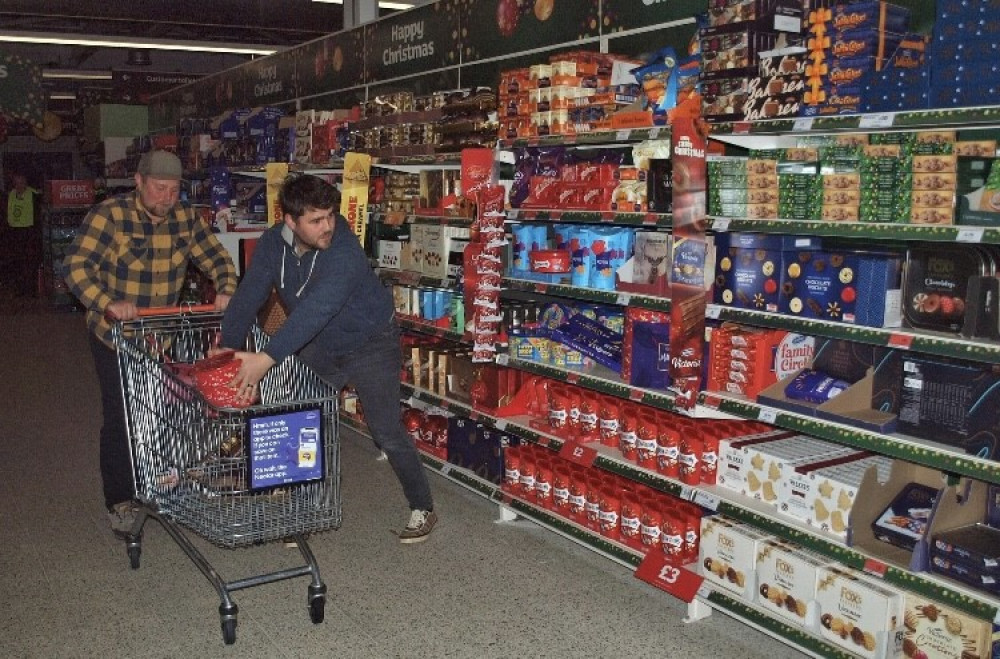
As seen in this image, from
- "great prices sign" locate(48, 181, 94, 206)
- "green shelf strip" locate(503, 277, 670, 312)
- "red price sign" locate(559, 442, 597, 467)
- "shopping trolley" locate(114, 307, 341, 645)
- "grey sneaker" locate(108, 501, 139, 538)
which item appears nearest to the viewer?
"shopping trolley" locate(114, 307, 341, 645)

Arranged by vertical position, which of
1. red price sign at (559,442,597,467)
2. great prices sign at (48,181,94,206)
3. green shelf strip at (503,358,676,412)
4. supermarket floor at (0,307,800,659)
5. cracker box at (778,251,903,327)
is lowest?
supermarket floor at (0,307,800,659)

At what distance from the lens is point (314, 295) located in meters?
4.11

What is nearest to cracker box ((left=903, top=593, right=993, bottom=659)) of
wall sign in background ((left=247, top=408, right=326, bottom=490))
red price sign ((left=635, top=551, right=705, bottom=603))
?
red price sign ((left=635, top=551, right=705, bottom=603))

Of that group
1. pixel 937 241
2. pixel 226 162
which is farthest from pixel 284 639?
pixel 226 162

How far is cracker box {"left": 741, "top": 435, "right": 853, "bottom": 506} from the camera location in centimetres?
390

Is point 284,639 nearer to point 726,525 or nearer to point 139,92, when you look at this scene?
point 726,525

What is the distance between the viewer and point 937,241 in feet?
11.0

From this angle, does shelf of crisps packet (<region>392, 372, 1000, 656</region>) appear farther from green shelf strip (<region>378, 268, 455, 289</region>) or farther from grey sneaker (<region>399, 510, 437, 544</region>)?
green shelf strip (<region>378, 268, 455, 289</region>)

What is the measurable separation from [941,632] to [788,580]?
62 centimetres

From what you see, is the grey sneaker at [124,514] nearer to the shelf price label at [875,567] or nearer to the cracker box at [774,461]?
the cracker box at [774,461]

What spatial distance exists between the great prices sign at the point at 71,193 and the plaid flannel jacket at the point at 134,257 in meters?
11.7

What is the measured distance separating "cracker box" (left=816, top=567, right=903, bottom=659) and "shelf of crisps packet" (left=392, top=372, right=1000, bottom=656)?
0.21ft

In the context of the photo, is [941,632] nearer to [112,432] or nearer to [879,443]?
[879,443]

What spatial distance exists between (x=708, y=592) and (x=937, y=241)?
5.51 feet
